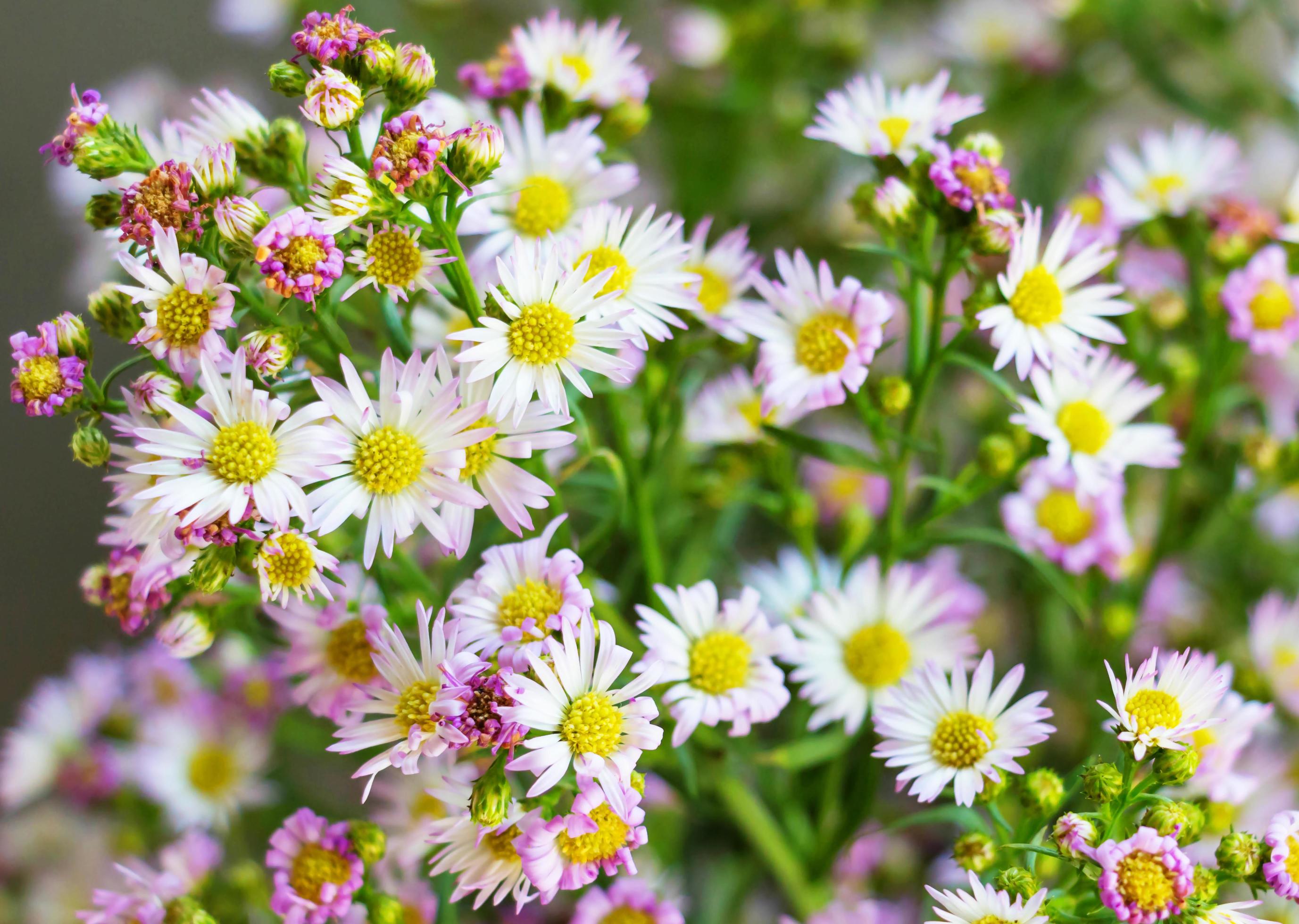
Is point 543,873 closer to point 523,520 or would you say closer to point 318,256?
point 523,520

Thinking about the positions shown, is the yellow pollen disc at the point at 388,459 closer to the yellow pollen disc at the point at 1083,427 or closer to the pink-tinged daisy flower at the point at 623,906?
the pink-tinged daisy flower at the point at 623,906

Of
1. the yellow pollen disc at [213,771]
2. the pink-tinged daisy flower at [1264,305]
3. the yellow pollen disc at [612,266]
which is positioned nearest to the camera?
the yellow pollen disc at [612,266]

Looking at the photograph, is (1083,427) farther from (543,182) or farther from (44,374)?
(44,374)

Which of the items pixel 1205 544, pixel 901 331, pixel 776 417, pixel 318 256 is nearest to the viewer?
pixel 318 256

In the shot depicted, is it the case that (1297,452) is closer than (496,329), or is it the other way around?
(496,329)

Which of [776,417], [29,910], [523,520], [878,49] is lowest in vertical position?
[29,910]

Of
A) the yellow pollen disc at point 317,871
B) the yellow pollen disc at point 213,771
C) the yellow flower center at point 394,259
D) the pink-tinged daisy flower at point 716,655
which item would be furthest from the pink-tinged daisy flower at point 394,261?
the yellow pollen disc at point 213,771

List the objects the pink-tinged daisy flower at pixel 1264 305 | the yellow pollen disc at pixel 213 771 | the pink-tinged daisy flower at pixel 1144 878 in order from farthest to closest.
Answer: the yellow pollen disc at pixel 213 771, the pink-tinged daisy flower at pixel 1264 305, the pink-tinged daisy flower at pixel 1144 878

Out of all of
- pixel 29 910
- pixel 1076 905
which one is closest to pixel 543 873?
pixel 1076 905
